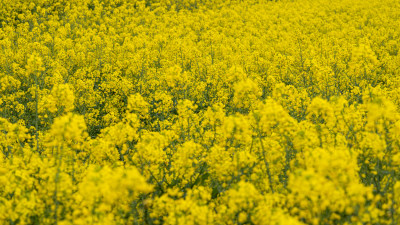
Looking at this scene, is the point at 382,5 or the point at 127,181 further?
the point at 382,5

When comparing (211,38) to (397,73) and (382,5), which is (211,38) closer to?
(397,73)

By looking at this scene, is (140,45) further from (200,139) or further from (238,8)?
(238,8)

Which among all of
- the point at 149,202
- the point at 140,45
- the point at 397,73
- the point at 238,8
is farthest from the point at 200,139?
the point at 238,8

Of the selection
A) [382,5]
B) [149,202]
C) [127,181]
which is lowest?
[149,202]

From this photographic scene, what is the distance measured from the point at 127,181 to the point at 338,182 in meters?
2.05

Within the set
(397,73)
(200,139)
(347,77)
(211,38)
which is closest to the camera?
(200,139)

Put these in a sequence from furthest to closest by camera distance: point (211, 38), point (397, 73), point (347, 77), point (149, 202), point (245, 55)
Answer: point (211, 38) → point (245, 55) → point (397, 73) → point (347, 77) → point (149, 202)

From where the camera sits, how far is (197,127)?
610cm

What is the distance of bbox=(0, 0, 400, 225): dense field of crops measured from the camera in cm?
339

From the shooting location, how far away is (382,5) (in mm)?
19578

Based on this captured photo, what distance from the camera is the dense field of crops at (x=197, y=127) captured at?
11.1ft

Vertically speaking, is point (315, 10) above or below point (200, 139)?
above

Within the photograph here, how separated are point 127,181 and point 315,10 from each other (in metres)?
19.5

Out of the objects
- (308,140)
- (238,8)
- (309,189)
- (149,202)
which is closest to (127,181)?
(149,202)
